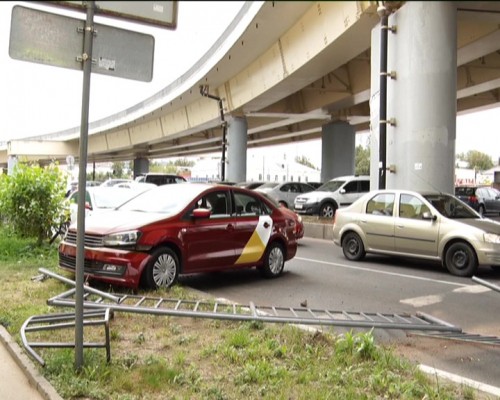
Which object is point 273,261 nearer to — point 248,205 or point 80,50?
point 248,205

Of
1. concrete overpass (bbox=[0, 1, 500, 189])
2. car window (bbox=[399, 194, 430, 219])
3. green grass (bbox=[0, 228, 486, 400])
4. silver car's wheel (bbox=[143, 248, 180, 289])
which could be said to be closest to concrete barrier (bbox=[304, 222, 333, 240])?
concrete overpass (bbox=[0, 1, 500, 189])

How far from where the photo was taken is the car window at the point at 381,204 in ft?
35.7

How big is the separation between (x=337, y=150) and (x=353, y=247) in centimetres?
2047

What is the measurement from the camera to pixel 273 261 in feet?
29.8

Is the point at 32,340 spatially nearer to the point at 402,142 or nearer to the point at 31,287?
the point at 31,287

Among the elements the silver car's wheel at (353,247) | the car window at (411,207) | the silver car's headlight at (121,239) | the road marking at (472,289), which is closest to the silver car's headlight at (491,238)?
the road marking at (472,289)

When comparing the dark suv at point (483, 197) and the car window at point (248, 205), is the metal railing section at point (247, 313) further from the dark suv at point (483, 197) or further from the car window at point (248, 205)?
the dark suv at point (483, 197)

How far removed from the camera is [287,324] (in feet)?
17.6

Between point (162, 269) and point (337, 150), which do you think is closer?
point (162, 269)

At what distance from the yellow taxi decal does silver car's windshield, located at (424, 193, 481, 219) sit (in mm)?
3549

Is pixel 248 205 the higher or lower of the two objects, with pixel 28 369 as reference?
higher

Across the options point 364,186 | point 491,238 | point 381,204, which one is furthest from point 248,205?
point 364,186

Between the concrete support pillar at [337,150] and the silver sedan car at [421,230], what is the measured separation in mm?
19774

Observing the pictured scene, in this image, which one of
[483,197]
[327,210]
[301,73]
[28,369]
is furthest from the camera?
[483,197]
